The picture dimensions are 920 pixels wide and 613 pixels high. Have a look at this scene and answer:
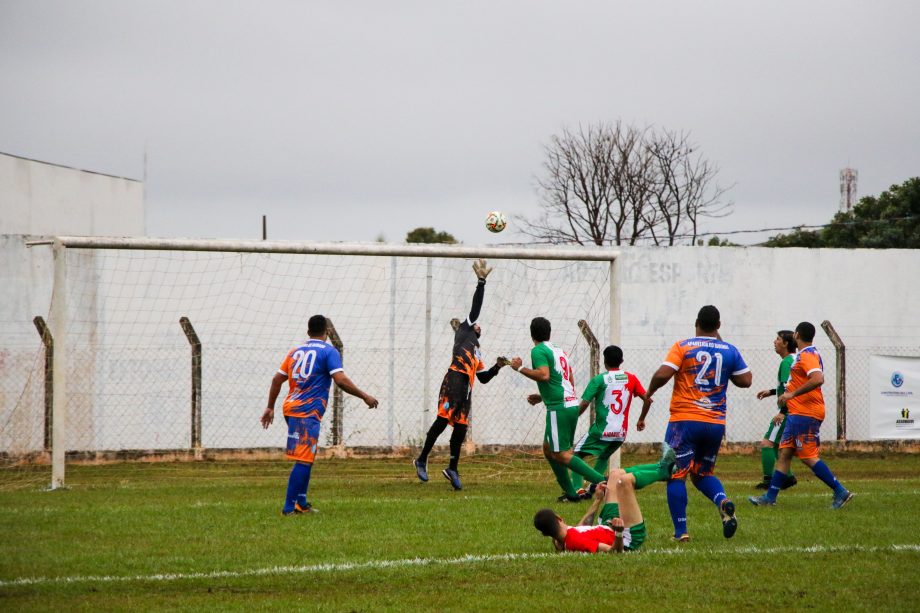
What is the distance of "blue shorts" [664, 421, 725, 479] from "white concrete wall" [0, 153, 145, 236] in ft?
71.3

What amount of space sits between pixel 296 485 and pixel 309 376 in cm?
115

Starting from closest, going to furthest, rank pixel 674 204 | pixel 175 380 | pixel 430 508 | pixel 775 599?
pixel 775 599 → pixel 430 508 → pixel 175 380 → pixel 674 204

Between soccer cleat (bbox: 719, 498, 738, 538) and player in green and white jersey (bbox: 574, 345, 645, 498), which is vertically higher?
player in green and white jersey (bbox: 574, 345, 645, 498)

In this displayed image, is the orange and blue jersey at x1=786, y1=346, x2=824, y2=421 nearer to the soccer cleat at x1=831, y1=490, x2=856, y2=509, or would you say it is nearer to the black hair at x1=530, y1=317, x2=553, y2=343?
the soccer cleat at x1=831, y1=490, x2=856, y2=509

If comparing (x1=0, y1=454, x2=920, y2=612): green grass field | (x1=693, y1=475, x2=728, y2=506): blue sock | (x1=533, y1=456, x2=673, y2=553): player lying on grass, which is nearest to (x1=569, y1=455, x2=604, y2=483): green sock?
(x1=0, y1=454, x2=920, y2=612): green grass field

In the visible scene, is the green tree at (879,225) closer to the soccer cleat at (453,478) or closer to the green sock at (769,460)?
the green sock at (769,460)

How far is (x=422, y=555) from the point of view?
27.2 ft

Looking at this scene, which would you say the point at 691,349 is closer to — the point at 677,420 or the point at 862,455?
the point at 677,420

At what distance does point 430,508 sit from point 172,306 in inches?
410

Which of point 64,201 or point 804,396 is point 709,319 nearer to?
point 804,396

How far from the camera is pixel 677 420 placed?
9.05 m

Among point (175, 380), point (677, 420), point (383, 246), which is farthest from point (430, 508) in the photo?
point (175, 380)

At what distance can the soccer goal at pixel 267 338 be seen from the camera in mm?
19469

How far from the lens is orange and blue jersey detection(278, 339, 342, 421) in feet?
35.5
